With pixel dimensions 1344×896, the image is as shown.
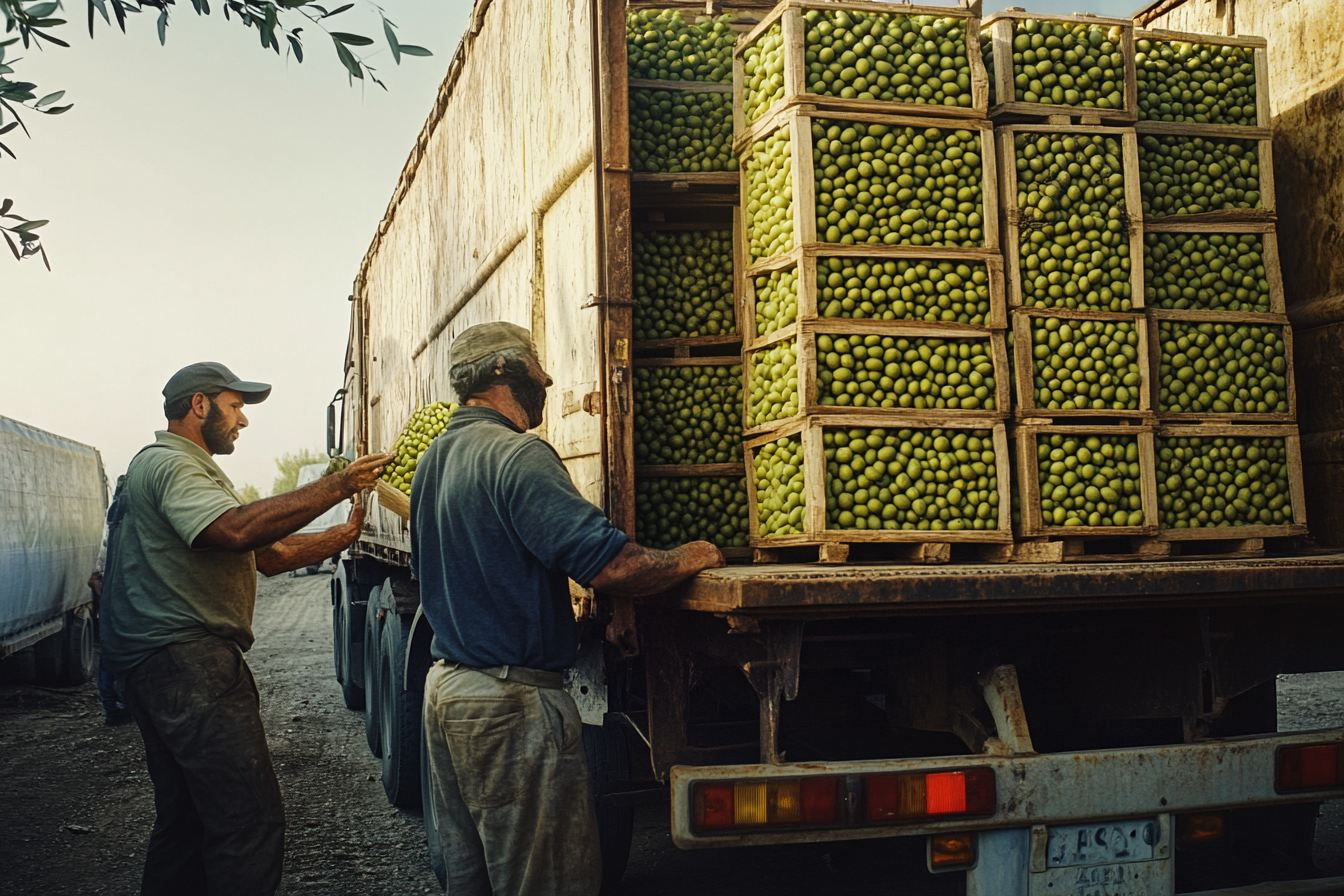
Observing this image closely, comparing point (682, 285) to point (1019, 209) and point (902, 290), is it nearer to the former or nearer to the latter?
point (902, 290)

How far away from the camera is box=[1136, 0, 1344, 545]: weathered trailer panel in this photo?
3.87 metres

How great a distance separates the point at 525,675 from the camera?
9.55ft

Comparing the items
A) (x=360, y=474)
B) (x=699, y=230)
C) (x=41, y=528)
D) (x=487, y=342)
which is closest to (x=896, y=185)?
(x=699, y=230)

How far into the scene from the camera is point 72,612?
38.9ft

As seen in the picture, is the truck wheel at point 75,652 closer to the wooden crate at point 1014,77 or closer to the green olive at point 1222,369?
the wooden crate at point 1014,77

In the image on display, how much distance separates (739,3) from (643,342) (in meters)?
1.60

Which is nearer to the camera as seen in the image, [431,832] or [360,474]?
[360,474]

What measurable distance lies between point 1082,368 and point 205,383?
3.06 metres

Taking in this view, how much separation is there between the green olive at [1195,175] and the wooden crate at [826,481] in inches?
43.2

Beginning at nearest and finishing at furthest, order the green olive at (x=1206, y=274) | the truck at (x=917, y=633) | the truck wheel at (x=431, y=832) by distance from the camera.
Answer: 1. the truck at (x=917, y=633)
2. the green olive at (x=1206, y=274)
3. the truck wheel at (x=431, y=832)

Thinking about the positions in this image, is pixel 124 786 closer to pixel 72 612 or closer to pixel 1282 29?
pixel 72 612

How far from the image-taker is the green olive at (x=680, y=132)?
3889 millimetres

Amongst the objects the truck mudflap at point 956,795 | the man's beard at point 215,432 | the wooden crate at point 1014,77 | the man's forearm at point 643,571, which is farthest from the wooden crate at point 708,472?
the man's beard at point 215,432

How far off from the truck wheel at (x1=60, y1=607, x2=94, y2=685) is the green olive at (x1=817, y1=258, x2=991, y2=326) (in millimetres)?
10817
